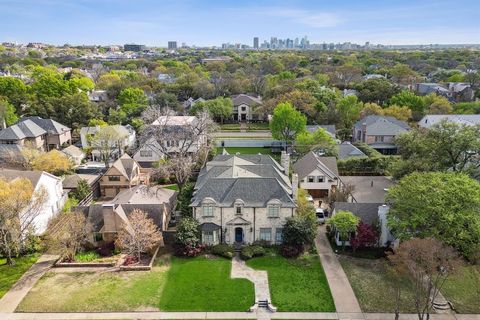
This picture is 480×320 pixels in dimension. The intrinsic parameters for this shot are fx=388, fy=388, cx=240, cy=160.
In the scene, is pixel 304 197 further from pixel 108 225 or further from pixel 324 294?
pixel 108 225

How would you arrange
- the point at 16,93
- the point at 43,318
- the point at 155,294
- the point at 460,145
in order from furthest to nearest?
the point at 16,93, the point at 460,145, the point at 155,294, the point at 43,318

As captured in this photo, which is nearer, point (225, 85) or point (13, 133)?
point (13, 133)

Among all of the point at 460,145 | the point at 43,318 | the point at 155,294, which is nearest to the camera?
the point at 43,318

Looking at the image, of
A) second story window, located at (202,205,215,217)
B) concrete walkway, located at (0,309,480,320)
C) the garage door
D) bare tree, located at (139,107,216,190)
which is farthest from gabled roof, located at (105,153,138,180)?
concrete walkway, located at (0,309,480,320)

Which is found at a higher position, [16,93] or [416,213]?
[16,93]

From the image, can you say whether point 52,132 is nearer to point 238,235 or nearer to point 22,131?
point 22,131

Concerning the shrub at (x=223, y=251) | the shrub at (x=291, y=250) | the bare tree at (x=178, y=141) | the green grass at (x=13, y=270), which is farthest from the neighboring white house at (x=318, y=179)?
the green grass at (x=13, y=270)

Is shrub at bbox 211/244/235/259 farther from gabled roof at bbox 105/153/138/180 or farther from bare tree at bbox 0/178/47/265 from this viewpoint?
gabled roof at bbox 105/153/138/180

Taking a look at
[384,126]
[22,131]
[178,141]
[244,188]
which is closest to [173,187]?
[178,141]

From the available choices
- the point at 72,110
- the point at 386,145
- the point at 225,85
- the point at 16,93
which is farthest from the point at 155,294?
the point at 225,85
